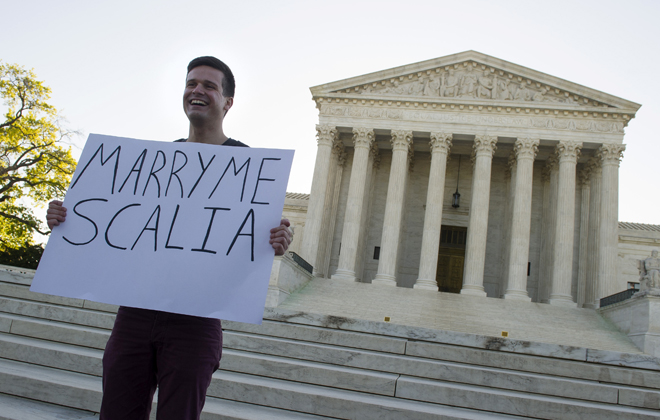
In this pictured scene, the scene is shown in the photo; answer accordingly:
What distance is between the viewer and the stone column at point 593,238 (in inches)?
1158

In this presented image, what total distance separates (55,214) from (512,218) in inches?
1185

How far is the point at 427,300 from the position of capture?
25641 millimetres

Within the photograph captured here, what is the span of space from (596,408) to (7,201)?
3696cm

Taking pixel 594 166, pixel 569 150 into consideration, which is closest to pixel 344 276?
pixel 569 150

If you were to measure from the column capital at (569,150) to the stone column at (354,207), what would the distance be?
11945mm

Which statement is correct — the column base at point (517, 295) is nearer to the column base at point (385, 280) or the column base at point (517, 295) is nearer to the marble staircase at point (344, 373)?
the column base at point (385, 280)

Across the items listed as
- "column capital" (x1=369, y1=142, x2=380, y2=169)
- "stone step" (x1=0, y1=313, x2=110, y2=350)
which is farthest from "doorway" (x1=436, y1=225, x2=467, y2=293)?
"stone step" (x1=0, y1=313, x2=110, y2=350)

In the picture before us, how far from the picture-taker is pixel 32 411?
5434mm

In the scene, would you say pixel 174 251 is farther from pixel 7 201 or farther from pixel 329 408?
pixel 7 201

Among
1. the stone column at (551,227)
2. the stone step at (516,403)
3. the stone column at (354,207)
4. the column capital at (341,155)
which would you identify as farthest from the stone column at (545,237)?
the stone step at (516,403)

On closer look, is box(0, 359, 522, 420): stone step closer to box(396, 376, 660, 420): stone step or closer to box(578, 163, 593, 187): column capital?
box(396, 376, 660, 420): stone step

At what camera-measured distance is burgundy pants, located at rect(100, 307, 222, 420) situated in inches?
121

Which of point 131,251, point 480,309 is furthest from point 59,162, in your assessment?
point 131,251

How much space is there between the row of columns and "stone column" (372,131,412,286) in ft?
0.21
